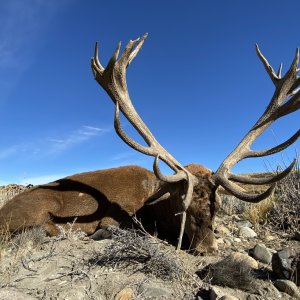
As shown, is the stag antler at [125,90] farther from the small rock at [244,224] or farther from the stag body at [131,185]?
the small rock at [244,224]

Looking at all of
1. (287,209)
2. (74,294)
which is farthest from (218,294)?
(287,209)

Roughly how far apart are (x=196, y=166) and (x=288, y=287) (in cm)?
339

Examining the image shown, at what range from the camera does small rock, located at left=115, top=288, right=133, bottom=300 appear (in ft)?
14.6

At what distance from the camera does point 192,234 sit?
6.43 metres

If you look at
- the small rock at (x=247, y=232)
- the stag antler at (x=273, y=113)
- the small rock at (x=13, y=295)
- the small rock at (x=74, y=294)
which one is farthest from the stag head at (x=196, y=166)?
the small rock at (x=13, y=295)

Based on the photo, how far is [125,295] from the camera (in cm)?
448

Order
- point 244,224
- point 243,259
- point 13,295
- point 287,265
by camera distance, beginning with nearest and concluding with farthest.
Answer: point 13,295 → point 287,265 → point 243,259 → point 244,224

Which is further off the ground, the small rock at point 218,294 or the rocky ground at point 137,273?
the rocky ground at point 137,273

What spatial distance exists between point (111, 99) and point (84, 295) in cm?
407

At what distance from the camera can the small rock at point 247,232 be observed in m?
7.39

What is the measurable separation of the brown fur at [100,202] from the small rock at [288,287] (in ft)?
6.67

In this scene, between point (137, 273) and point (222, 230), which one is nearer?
point (137, 273)

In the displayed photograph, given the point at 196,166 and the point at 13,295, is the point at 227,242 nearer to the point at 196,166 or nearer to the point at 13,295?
the point at 196,166

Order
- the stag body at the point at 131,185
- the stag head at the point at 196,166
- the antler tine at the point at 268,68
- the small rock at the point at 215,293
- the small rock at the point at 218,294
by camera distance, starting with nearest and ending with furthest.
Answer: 1. the small rock at the point at 218,294
2. the small rock at the point at 215,293
3. the stag head at the point at 196,166
4. the stag body at the point at 131,185
5. the antler tine at the point at 268,68
